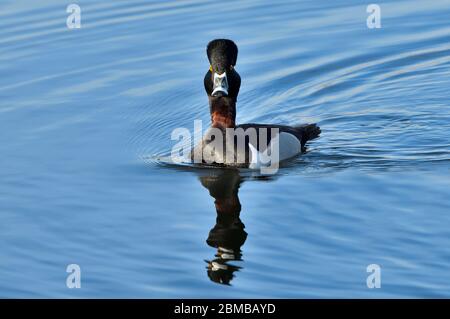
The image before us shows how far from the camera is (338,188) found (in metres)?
13.9

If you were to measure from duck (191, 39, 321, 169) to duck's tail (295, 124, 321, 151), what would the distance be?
11 cm

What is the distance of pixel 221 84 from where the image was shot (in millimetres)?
15008

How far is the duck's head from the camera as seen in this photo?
14.9 metres

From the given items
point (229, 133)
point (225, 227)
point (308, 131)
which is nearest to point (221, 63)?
point (229, 133)

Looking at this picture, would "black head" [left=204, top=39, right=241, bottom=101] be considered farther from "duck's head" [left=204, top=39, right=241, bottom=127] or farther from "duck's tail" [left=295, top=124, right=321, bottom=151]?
"duck's tail" [left=295, top=124, right=321, bottom=151]

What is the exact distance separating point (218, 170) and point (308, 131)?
1.86 meters

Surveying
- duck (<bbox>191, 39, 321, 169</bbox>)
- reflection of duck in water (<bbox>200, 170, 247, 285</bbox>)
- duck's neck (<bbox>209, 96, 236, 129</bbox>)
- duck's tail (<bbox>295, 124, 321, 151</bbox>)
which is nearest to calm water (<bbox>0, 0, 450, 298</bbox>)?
reflection of duck in water (<bbox>200, 170, 247, 285</bbox>)

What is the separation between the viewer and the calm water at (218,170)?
1163cm

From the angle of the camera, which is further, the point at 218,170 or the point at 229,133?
the point at 229,133

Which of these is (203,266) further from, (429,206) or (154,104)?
(154,104)

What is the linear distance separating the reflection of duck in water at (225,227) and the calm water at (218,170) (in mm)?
33

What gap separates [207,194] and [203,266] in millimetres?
2625

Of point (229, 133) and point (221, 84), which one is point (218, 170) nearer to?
point (229, 133)

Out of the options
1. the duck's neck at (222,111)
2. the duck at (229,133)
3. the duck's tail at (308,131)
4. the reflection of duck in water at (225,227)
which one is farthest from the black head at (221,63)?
the duck's tail at (308,131)
